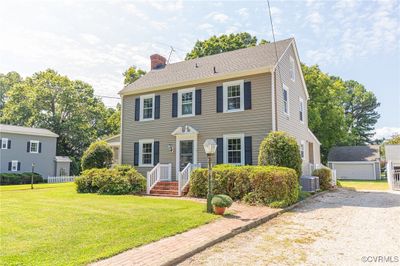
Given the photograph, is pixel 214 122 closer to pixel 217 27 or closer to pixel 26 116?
pixel 217 27

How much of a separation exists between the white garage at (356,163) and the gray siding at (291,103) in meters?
20.4

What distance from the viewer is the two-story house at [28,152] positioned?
28405 mm

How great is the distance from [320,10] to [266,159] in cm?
598

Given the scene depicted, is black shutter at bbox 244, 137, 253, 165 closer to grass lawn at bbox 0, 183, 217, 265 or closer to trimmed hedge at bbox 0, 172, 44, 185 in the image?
grass lawn at bbox 0, 183, 217, 265

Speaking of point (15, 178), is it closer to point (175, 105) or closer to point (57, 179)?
point (57, 179)

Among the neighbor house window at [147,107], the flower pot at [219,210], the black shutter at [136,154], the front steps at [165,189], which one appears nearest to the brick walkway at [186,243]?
the flower pot at [219,210]

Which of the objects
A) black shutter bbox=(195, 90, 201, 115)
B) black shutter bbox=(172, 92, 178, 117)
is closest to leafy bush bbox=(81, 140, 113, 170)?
black shutter bbox=(172, 92, 178, 117)

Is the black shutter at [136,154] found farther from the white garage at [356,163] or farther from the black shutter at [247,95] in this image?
the white garage at [356,163]

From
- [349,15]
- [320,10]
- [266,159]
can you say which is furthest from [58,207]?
[349,15]

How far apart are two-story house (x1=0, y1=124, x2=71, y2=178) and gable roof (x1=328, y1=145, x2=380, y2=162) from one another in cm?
3455

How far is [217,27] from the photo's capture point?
40.2 ft

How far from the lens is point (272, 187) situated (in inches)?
393

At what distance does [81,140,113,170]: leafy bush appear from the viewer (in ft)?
52.3

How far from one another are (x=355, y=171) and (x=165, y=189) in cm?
3122
